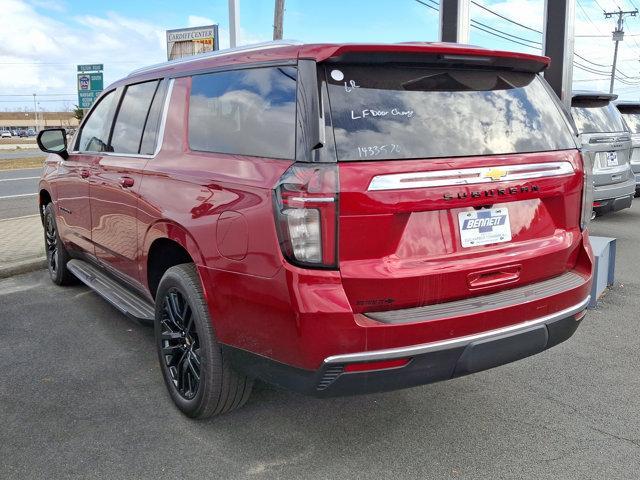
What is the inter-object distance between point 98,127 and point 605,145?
21.9ft

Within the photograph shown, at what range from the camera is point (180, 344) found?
10.7 feet

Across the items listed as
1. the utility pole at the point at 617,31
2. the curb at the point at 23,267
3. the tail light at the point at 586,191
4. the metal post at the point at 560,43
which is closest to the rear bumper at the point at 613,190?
the metal post at the point at 560,43

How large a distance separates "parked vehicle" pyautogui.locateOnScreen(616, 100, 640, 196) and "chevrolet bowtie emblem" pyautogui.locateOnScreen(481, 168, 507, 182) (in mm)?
9156

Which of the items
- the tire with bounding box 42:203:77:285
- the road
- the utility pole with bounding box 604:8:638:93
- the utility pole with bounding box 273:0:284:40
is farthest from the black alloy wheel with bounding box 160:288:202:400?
the utility pole with bounding box 604:8:638:93

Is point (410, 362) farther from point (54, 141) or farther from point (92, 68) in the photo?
point (92, 68)

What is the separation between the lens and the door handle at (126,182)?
12.0ft

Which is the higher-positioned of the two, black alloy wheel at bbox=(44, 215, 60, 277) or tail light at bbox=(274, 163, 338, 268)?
tail light at bbox=(274, 163, 338, 268)

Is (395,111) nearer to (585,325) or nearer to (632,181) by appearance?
(585,325)

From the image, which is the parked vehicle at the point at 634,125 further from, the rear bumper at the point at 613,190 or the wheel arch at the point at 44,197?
the wheel arch at the point at 44,197

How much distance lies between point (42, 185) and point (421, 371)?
4814 millimetres

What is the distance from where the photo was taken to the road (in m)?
11.7

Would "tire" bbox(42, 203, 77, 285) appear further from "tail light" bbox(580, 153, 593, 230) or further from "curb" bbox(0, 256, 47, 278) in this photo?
"tail light" bbox(580, 153, 593, 230)

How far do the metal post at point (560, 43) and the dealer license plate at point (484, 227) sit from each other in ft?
15.5

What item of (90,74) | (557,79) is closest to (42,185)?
(557,79)
